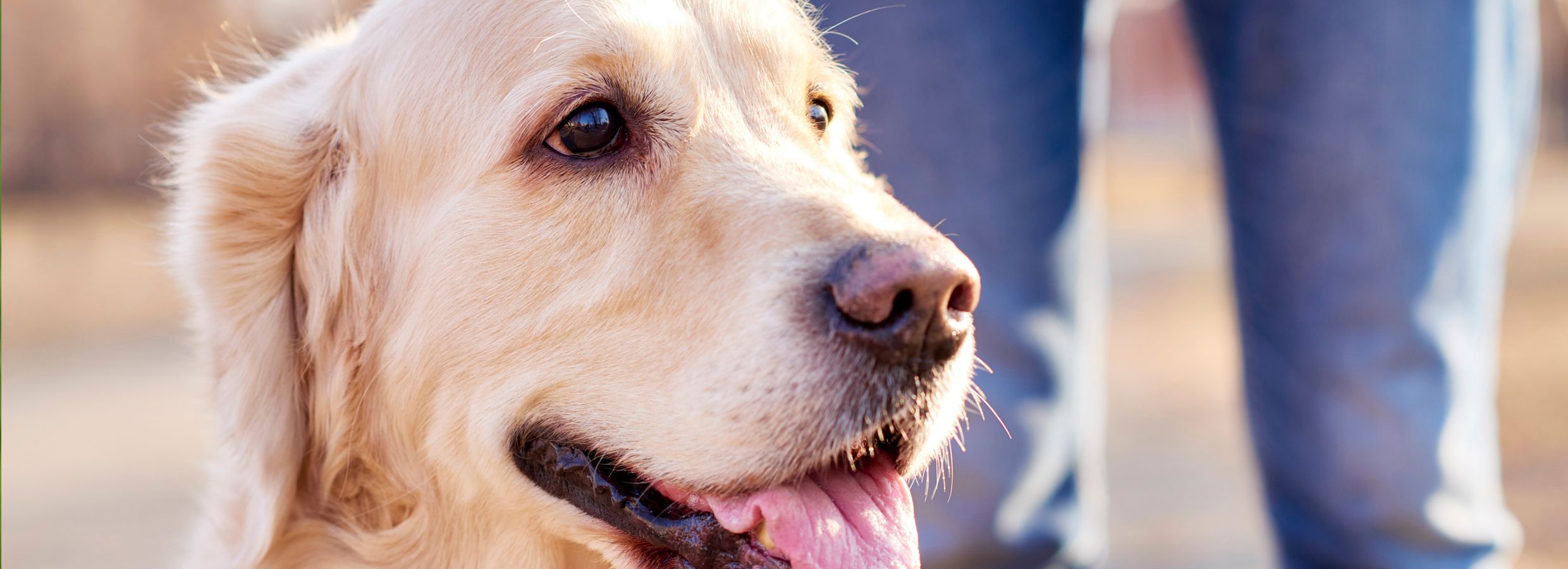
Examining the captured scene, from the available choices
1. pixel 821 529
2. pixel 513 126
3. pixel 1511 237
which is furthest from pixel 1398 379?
pixel 1511 237

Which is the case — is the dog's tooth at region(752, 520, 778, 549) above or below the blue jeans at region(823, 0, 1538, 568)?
below

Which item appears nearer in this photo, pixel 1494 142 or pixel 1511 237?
pixel 1494 142

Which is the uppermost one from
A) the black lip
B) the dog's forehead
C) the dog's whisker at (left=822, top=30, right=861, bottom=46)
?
the dog's whisker at (left=822, top=30, right=861, bottom=46)

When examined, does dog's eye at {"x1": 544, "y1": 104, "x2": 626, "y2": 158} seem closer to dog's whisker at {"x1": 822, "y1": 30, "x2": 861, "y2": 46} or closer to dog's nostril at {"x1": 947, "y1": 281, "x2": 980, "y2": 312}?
dog's whisker at {"x1": 822, "y1": 30, "x2": 861, "y2": 46}

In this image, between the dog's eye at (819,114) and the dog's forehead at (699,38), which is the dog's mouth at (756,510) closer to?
the dog's forehead at (699,38)

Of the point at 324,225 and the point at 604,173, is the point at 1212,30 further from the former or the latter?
the point at 324,225

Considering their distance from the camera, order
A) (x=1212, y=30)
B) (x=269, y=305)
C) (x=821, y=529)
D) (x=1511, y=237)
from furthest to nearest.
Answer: (x=1511, y=237) → (x=1212, y=30) → (x=269, y=305) → (x=821, y=529)

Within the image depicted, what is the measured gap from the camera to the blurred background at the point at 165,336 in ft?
15.8

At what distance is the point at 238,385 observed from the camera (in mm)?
2324

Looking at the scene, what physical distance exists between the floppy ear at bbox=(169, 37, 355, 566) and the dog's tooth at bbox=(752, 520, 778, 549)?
3.23 ft

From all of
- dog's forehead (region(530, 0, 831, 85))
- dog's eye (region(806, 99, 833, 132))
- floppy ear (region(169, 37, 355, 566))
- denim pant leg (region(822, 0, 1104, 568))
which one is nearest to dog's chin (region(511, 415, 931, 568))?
denim pant leg (region(822, 0, 1104, 568))

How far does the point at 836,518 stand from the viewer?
6.54 feet

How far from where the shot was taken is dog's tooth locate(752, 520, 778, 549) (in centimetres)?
202

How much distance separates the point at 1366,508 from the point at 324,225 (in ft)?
7.31
